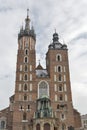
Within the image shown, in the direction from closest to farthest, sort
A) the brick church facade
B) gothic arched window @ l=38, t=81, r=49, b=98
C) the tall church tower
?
the brick church facade < the tall church tower < gothic arched window @ l=38, t=81, r=49, b=98

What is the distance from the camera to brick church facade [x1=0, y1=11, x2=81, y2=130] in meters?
62.6

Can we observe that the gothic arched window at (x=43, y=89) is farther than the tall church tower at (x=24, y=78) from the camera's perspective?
Yes

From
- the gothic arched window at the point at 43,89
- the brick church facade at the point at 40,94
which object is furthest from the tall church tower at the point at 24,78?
the gothic arched window at the point at 43,89

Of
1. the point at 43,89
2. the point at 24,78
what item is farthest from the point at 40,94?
the point at 24,78

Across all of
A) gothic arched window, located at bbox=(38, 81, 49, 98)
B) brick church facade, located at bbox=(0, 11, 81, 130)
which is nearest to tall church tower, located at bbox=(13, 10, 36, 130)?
brick church facade, located at bbox=(0, 11, 81, 130)

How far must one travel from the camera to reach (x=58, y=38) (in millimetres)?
79812

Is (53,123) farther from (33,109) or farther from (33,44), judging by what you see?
(33,44)

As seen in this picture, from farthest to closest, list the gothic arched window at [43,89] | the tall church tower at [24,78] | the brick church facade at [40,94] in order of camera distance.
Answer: the gothic arched window at [43,89], the tall church tower at [24,78], the brick church facade at [40,94]

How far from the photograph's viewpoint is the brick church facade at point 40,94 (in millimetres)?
62594

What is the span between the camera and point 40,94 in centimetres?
6788

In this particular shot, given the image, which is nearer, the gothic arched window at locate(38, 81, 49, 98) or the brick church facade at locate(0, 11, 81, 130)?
the brick church facade at locate(0, 11, 81, 130)

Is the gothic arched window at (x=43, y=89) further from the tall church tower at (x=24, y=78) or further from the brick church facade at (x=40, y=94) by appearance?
the tall church tower at (x=24, y=78)

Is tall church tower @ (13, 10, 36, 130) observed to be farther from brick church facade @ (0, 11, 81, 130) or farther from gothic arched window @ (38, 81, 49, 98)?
gothic arched window @ (38, 81, 49, 98)

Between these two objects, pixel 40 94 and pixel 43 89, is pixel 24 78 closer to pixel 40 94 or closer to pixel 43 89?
pixel 43 89
